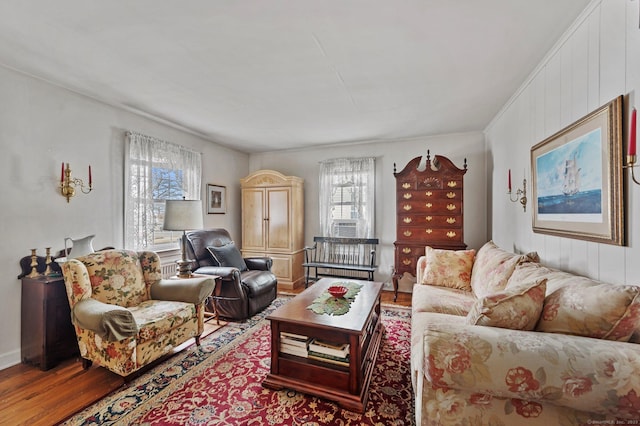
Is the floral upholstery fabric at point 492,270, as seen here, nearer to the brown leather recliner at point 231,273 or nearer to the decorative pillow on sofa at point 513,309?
the decorative pillow on sofa at point 513,309

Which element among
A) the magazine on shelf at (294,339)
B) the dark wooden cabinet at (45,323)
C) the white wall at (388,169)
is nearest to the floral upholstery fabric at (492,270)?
the magazine on shelf at (294,339)

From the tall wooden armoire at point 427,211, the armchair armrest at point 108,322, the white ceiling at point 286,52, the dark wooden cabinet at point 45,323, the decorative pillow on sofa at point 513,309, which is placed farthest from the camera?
the tall wooden armoire at point 427,211

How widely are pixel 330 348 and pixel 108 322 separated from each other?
150 cm

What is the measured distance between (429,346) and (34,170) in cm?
333

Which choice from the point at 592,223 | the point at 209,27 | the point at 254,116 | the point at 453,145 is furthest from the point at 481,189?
the point at 209,27

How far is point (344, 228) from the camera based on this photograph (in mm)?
4680

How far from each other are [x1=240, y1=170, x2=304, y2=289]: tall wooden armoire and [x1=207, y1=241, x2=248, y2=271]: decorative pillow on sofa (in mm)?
961

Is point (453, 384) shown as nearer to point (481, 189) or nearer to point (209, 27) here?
point (209, 27)

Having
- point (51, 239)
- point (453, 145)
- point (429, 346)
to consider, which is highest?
point (453, 145)

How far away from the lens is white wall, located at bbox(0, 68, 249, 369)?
2.21 metres

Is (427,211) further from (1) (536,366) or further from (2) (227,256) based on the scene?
(1) (536,366)

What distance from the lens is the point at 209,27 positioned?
1715 millimetres

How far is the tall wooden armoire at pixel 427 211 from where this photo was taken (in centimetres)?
366

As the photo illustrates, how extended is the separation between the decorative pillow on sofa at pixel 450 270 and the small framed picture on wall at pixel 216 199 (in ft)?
10.9
